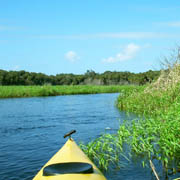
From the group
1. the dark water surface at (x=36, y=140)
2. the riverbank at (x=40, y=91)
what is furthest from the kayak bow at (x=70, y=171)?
the riverbank at (x=40, y=91)

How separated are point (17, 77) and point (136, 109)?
44.1m

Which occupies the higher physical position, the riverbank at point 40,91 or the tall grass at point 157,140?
the riverbank at point 40,91

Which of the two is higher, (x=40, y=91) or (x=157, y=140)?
(x=40, y=91)

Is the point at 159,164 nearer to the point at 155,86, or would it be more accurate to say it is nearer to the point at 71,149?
the point at 71,149

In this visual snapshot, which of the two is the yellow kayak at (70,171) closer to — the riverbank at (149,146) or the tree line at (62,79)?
the riverbank at (149,146)

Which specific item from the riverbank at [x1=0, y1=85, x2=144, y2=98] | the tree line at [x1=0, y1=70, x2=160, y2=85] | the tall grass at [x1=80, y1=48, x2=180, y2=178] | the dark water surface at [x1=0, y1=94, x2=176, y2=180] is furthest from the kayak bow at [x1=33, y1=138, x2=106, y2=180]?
the tree line at [x1=0, y1=70, x2=160, y2=85]

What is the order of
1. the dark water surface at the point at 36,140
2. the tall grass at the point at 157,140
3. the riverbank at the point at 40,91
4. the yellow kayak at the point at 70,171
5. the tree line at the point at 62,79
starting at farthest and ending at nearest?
the tree line at the point at 62,79 < the riverbank at the point at 40,91 < the dark water surface at the point at 36,140 < the tall grass at the point at 157,140 < the yellow kayak at the point at 70,171

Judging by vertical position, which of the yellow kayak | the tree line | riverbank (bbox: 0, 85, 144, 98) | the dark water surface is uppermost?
the tree line

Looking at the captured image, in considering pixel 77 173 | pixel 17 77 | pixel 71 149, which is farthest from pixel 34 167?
pixel 17 77

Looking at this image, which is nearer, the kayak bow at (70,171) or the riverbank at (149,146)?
the kayak bow at (70,171)

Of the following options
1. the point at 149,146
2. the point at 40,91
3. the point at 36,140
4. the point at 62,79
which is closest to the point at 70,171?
the point at 149,146

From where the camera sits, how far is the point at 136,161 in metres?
6.69

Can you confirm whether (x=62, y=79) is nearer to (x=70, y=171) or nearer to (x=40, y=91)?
(x=40, y=91)

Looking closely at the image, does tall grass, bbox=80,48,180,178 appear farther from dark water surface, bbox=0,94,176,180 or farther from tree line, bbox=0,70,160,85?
tree line, bbox=0,70,160,85
